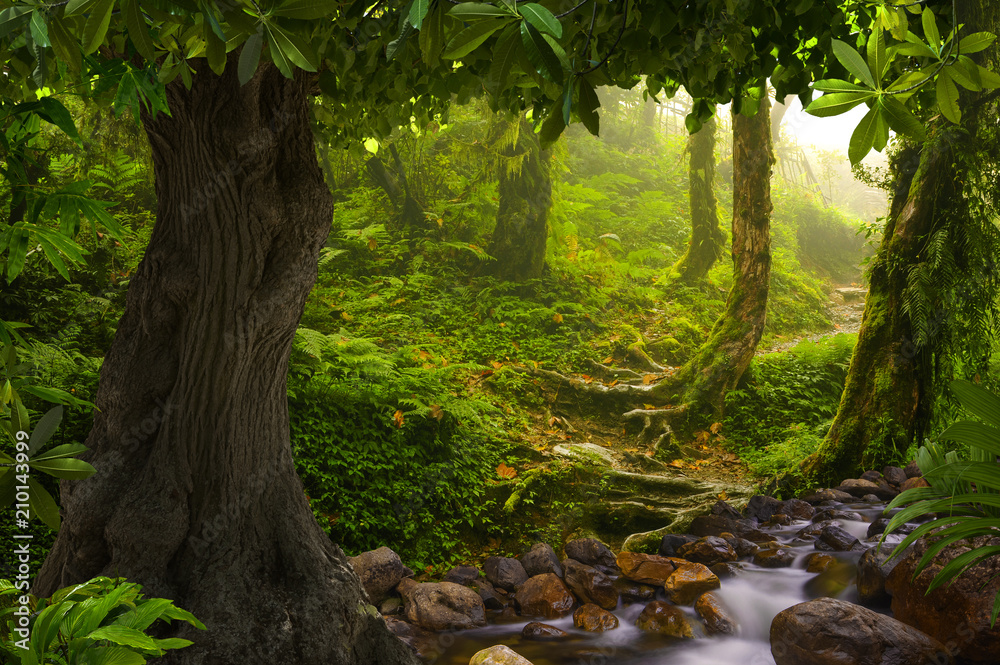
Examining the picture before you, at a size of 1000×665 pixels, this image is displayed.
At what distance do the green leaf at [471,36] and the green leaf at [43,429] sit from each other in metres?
1.04

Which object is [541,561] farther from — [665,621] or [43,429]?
[43,429]

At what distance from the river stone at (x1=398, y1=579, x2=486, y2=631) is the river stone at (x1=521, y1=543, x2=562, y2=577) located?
60 cm

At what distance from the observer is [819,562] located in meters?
4.43

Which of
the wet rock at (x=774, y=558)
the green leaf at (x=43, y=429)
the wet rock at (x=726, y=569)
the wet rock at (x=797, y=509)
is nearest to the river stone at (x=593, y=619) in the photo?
the wet rock at (x=726, y=569)

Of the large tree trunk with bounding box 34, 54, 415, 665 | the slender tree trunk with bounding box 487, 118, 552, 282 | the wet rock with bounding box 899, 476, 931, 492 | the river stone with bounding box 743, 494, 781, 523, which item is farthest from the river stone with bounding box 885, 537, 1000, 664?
the slender tree trunk with bounding box 487, 118, 552, 282

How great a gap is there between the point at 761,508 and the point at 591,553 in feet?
6.65

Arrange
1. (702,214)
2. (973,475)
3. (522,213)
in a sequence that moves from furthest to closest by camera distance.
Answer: (702,214) < (522,213) < (973,475)

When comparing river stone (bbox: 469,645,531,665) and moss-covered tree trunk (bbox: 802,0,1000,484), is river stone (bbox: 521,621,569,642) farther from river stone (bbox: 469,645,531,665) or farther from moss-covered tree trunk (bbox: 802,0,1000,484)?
moss-covered tree trunk (bbox: 802,0,1000,484)

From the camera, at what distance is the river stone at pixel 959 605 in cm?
298

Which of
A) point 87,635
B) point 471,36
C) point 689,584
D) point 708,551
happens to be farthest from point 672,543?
point 471,36

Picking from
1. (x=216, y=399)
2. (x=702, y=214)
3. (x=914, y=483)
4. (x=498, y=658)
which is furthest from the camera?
(x=702, y=214)

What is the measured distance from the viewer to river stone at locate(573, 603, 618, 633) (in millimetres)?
3951

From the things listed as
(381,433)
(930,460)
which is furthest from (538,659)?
(930,460)

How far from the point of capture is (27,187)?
54.6 inches
